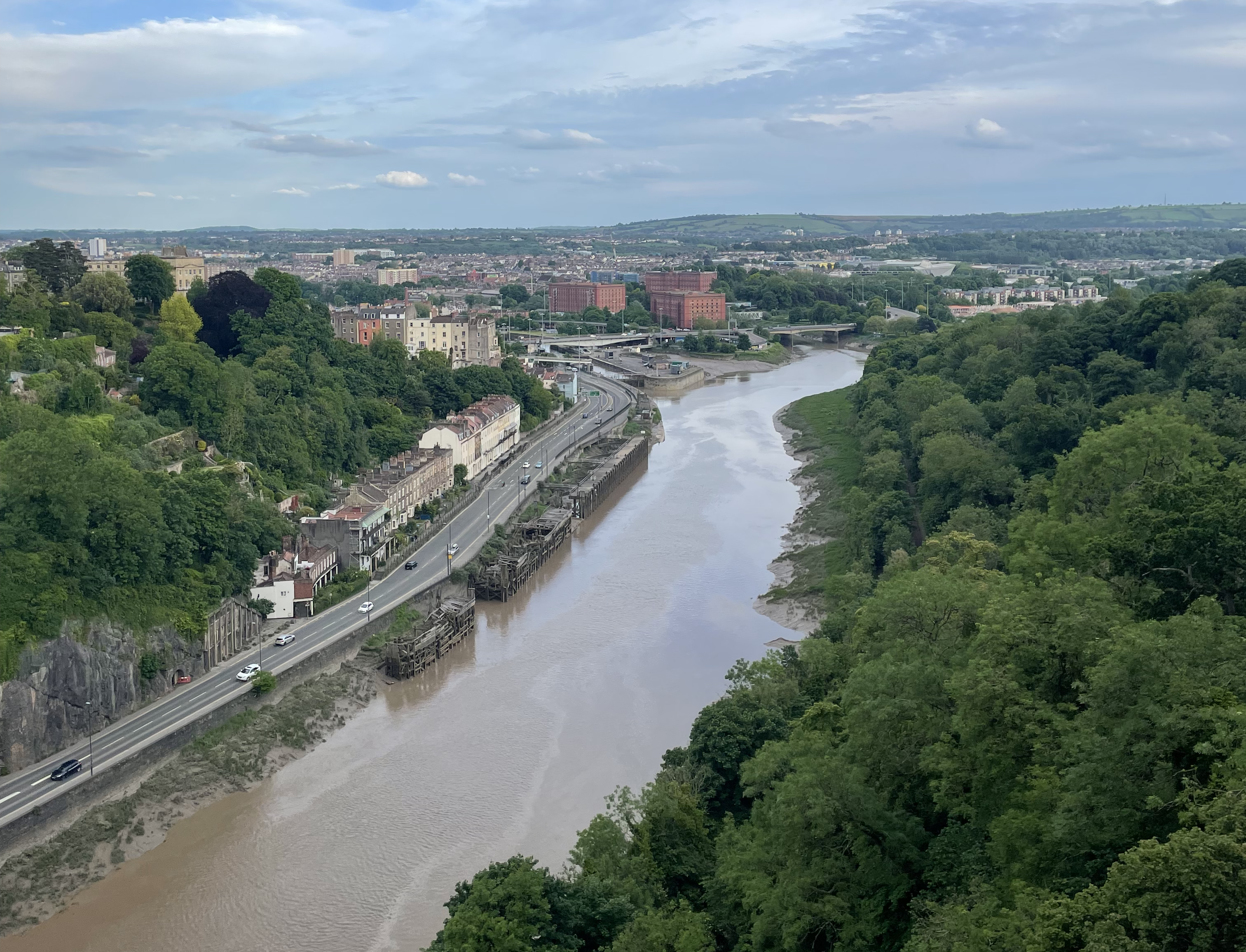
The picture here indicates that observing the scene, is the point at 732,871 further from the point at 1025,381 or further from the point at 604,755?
the point at 1025,381

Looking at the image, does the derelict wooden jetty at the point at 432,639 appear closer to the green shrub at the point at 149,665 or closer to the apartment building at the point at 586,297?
the green shrub at the point at 149,665

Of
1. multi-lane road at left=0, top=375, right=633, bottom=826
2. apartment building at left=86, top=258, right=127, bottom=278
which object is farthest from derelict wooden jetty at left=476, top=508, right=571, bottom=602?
apartment building at left=86, top=258, right=127, bottom=278

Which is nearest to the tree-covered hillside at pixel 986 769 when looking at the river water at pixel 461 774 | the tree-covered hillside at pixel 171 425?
the river water at pixel 461 774

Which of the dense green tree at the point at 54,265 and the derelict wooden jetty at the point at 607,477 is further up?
the dense green tree at the point at 54,265

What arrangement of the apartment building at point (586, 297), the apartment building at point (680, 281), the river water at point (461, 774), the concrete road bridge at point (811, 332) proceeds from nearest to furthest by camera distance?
the river water at point (461, 774)
the concrete road bridge at point (811, 332)
the apartment building at point (586, 297)
the apartment building at point (680, 281)

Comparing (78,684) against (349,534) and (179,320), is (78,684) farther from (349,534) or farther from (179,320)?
(179,320)

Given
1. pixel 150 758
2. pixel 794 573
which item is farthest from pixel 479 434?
pixel 150 758

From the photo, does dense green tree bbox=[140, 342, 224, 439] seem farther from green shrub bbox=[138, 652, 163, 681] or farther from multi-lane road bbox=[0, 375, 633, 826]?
green shrub bbox=[138, 652, 163, 681]

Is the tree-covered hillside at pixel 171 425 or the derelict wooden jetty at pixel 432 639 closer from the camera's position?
the tree-covered hillside at pixel 171 425
